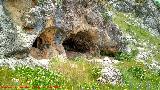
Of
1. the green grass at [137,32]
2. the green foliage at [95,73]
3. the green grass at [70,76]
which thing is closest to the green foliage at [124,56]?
the green grass at [70,76]

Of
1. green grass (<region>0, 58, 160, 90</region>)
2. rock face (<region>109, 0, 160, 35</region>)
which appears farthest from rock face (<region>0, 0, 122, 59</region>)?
rock face (<region>109, 0, 160, 35</region>)

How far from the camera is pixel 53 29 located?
86.3ft

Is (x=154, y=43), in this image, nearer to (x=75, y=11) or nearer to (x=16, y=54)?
(x=75, y=11)

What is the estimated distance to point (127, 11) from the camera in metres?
46.6

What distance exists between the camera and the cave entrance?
30469 millimetres

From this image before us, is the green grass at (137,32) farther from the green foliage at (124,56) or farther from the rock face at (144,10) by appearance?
the green foliage at (124,56)

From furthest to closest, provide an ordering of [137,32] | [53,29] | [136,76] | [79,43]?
[137,32] < [79,43] < [53,29] < [136,76]

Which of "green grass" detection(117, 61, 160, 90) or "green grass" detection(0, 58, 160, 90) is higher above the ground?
"green grass" detection(0, 58, 160, 90)

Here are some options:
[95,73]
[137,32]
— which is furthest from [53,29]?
[137,32]

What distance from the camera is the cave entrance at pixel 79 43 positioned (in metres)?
30.5

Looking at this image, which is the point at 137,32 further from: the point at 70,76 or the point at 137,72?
the point at 70,76

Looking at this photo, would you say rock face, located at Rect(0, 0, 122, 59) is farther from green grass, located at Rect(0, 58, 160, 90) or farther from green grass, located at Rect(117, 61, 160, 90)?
green grass, located at Rect(117, 61, 160, 90)

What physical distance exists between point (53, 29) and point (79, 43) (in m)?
5.00

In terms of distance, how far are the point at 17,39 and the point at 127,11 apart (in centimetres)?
2453
